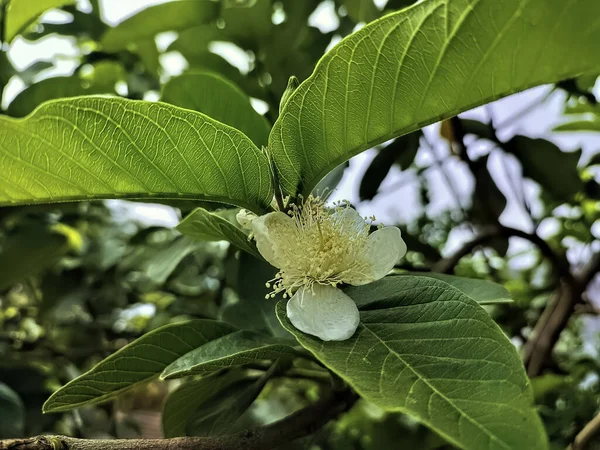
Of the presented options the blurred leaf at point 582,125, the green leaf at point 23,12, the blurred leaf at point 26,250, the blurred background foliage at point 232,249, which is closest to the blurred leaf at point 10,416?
the blurred background foliage at point 232,249

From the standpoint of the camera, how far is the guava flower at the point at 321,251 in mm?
396

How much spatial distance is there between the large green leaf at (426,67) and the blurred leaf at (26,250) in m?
0.70

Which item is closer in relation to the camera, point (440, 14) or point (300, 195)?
point (440, 14)

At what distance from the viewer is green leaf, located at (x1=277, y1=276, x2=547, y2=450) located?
0.27 metres

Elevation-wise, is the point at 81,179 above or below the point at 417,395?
above

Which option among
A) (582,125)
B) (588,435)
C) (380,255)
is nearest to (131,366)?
(380,255)

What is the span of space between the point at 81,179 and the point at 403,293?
0.77 ft

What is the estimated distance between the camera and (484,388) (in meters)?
0.29

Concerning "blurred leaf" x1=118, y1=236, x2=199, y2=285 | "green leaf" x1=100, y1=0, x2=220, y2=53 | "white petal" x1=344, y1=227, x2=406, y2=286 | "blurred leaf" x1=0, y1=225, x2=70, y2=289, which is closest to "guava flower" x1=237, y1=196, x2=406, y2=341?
"white petal" x1=344, y1=227, x2=406, y2=286

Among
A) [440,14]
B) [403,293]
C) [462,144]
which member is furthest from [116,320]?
[440,14]

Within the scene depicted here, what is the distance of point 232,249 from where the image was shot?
0.69 m

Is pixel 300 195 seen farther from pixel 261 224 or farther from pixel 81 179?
pixel 81 179

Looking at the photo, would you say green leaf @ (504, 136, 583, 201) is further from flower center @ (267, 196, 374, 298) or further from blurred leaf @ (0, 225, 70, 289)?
blurred leaf @ (0, 225, 70, 289)

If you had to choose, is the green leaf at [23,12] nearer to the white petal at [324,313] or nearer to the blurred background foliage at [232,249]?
the blurred background foliage at [232,249]
